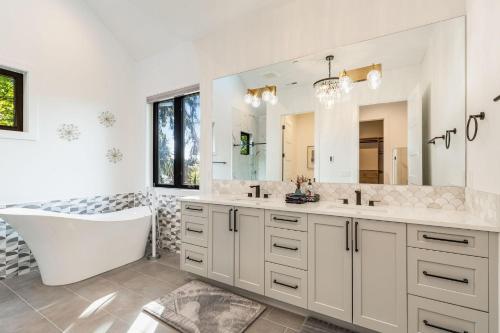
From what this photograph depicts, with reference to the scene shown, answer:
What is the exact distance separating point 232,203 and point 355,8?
207 cm

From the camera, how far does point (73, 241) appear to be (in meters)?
2.50

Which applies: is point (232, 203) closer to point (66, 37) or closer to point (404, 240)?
point (404, 240)

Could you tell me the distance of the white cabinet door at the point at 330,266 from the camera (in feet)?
5.57

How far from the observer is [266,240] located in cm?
205

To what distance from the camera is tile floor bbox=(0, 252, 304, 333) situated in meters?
1.83

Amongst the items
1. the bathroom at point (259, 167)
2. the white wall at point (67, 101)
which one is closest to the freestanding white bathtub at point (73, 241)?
the bathroom at point (259, 167)

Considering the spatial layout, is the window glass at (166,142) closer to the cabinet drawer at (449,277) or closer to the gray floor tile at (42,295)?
the gray floor tile at (42,295)

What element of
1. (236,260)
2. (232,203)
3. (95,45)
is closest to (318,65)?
(232,203)

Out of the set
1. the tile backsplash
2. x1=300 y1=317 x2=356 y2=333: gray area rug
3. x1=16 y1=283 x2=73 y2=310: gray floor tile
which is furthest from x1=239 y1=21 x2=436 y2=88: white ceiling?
x1=16 y1=283 x2=73 y2=310: gray floor tile

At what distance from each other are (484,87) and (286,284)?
1890 mm

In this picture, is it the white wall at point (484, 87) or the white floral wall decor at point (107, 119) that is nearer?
the white wall at point (484, 87)

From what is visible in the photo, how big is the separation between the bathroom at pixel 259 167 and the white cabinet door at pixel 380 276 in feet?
0.03

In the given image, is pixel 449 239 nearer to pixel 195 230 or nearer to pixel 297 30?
pixel 195 230

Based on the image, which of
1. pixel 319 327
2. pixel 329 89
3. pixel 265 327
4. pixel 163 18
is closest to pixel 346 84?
pixel 329 89
